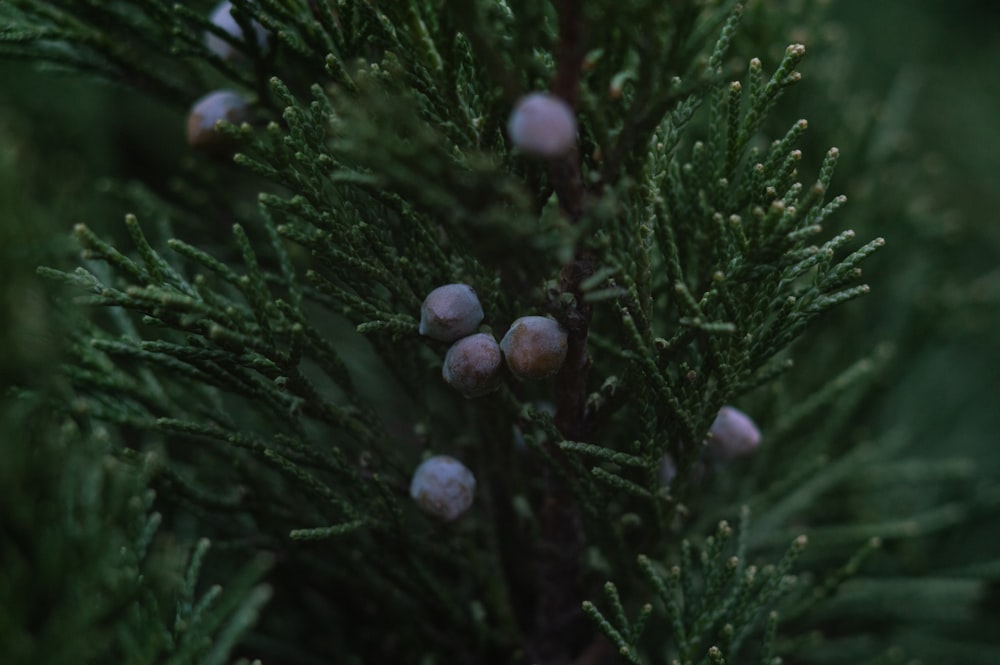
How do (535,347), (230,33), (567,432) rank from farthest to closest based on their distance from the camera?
(230,33), (567,432), (535,347)

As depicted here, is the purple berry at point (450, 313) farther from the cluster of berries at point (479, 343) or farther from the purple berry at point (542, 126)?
the purple berry at point (542, 126)

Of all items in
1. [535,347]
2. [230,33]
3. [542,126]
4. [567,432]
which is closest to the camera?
[542,126]

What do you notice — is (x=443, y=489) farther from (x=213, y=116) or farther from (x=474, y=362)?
(x=213, y=116)

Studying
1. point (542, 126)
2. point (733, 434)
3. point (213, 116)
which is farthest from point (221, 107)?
point (733, 434)

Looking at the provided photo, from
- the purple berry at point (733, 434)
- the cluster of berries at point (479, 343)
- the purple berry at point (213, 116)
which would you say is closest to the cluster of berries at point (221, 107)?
the purple berry at point (213, 116)

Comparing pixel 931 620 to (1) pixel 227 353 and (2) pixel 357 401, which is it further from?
(1) pixel 227 353

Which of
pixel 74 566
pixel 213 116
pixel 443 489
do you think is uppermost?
pixel 213 116

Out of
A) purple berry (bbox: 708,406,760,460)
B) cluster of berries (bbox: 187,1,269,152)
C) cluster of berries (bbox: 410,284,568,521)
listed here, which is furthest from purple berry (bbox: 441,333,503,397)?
cluster of berries (bbox: 187,1,269,152)

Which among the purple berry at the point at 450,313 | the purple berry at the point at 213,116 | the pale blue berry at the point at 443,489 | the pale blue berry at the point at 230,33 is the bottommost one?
the pale blue berry at the point at 443,489
